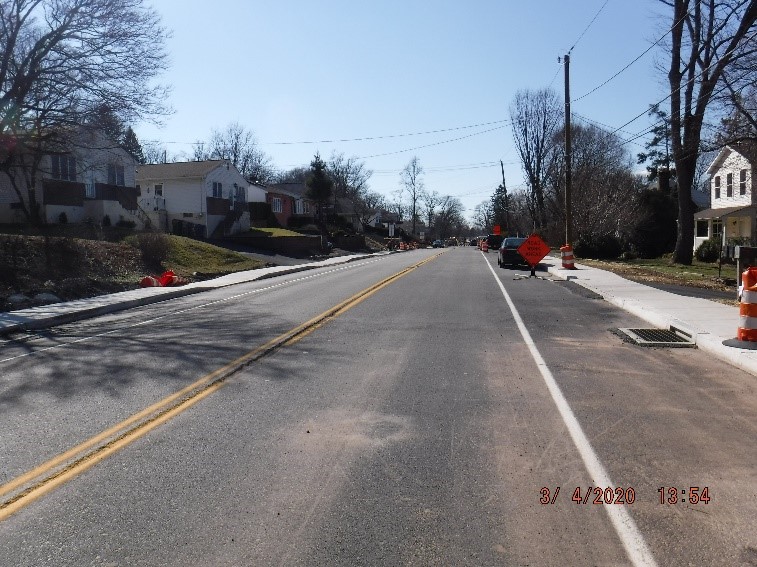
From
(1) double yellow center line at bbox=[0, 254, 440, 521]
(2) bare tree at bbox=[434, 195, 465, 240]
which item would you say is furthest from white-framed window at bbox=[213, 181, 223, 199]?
(2) bare tree at bbox=[434, 195, 465, 240]

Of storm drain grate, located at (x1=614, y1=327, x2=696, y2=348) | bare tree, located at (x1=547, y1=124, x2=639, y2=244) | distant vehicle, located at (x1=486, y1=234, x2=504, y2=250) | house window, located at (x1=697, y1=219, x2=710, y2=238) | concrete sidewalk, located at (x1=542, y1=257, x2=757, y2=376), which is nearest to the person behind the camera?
concrete sidewalk, located at (x1=542, y1=257, x2=757, y2=376)

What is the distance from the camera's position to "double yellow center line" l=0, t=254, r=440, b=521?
16.2 feet

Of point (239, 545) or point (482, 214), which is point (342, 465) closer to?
point (239, 545)

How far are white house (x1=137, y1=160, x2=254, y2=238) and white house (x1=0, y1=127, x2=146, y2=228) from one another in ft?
10.6

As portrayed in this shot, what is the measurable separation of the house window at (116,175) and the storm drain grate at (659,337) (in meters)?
36.7

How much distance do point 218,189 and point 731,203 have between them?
3645 cm

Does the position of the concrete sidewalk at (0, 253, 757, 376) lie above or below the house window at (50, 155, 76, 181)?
below

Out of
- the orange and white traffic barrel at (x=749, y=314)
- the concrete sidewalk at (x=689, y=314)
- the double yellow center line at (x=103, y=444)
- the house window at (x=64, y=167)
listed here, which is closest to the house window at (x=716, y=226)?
the concrete sidewalk at (x=689, y=314)

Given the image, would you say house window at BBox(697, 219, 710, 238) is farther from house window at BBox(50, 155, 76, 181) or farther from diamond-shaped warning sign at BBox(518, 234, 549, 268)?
house window at BBox(50, 155, 76, 181)

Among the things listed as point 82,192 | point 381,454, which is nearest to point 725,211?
point 82,192

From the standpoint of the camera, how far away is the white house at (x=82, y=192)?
35.8 m

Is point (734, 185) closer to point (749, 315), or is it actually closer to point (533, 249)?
point (533, 249)

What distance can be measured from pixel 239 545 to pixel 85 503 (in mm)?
1350

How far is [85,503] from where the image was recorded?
4742mm
